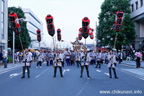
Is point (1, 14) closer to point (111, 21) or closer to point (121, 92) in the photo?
point (111, 21)

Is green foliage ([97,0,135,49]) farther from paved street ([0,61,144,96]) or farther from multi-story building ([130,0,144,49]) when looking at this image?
paved street ([0,61,144,96])

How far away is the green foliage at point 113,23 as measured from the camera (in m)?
39.5

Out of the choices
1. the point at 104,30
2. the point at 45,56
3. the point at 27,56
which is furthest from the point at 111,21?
the point at 27,56

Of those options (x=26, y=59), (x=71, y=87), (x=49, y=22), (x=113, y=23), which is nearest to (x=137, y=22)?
(x=113, y=23)

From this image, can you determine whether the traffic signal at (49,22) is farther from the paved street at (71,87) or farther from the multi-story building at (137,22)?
the multi-story building at (137,22)

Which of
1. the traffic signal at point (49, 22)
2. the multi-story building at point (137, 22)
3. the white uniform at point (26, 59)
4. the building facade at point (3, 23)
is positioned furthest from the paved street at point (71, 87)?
the multi-story building at point (137, 22)

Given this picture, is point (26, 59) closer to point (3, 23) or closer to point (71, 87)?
point (71, 87)

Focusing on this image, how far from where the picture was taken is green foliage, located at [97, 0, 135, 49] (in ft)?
130

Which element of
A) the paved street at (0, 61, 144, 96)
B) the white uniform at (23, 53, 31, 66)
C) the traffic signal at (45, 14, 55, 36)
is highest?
the traffic signal at (45, 14, 55, 36)

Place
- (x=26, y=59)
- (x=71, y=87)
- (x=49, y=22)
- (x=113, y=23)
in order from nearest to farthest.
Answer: (x=71, y=87) < (x=26, y=59) < (x=49, y=22) < (x=113, y=23)

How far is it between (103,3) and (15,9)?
19407mm

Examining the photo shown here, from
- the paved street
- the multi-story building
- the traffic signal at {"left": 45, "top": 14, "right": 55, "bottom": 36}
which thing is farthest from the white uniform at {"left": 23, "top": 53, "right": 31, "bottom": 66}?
the multi-story building

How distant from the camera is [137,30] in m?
40.2

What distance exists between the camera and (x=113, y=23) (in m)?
39.9
